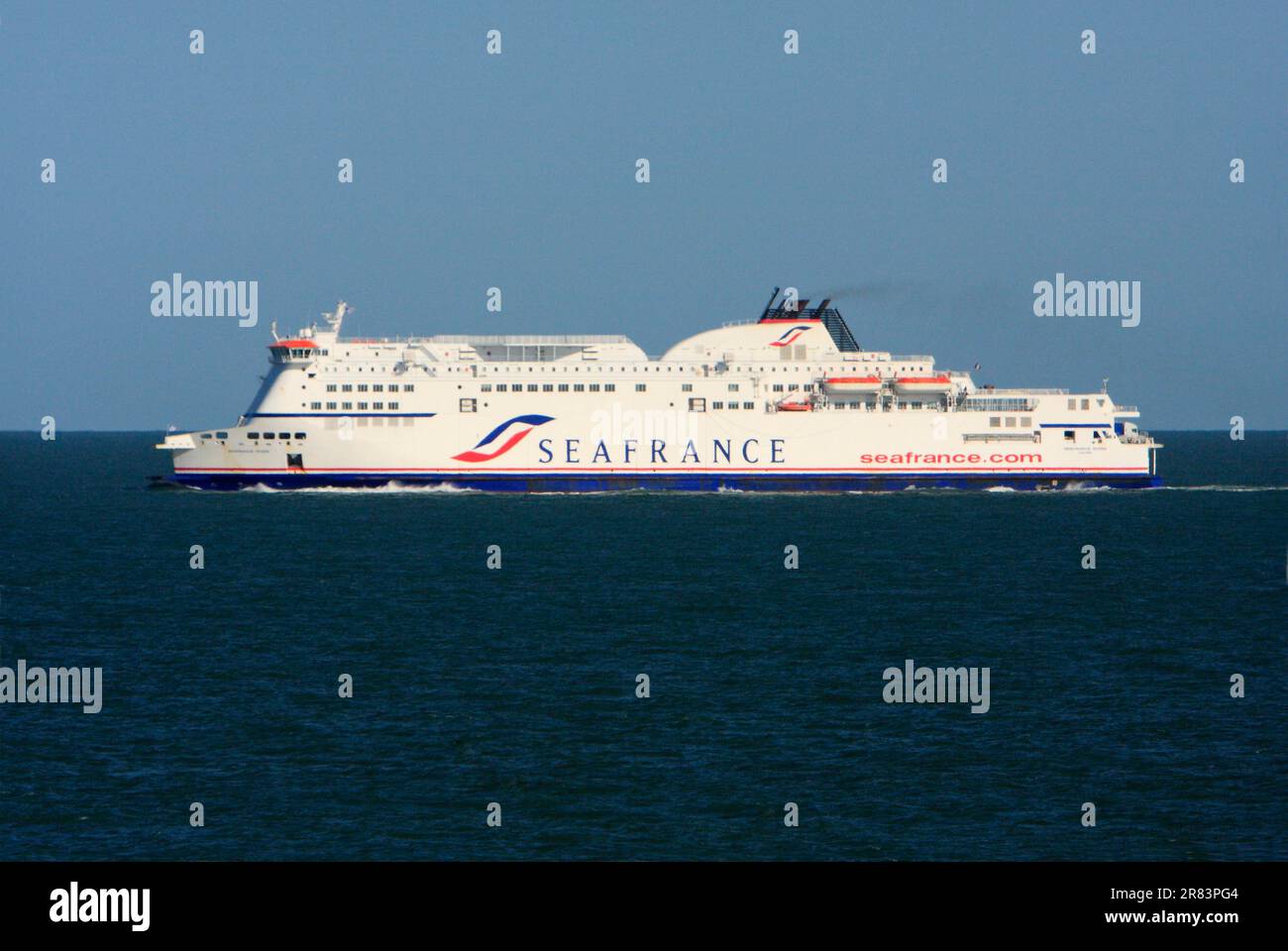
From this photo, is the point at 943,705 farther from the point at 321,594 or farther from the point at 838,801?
the point at 321,594

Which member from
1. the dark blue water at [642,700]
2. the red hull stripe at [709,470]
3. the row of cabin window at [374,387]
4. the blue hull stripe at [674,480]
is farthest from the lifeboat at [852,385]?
the row of cabin window at [374,387]

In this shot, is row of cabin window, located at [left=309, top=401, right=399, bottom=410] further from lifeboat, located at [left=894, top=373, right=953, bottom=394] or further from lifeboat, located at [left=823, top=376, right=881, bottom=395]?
lifeboat, located at [left=894, top=373, right=953, bottom=394]

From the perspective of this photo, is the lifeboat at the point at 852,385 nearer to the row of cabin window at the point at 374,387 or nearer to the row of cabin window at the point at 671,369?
the row of cabin window at the point at 671,369

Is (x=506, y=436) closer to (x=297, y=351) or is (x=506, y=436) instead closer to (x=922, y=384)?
(x=297, y=351)

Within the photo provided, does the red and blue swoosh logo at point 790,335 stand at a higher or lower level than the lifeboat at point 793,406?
higher

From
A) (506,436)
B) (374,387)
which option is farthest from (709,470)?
(374,387)
